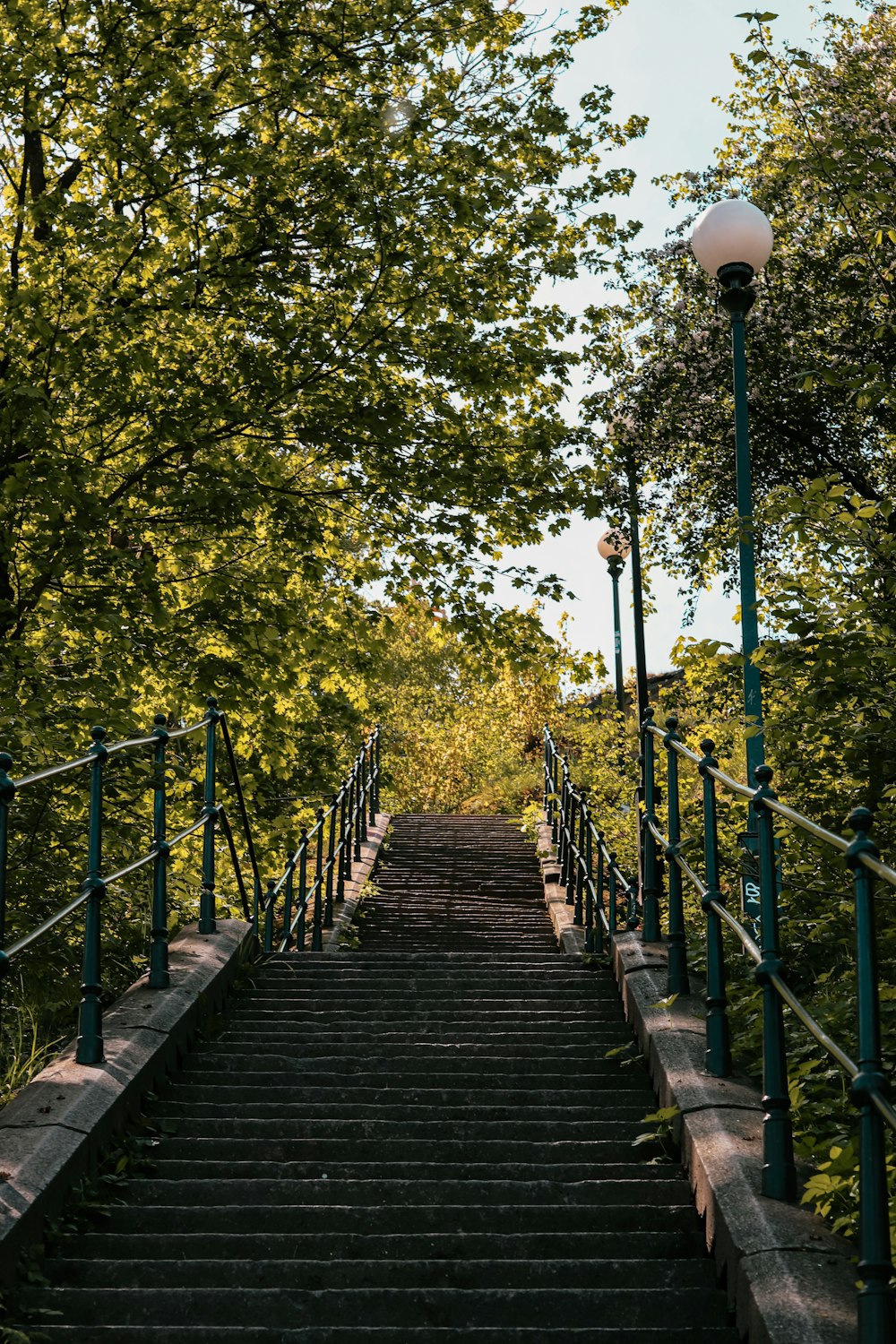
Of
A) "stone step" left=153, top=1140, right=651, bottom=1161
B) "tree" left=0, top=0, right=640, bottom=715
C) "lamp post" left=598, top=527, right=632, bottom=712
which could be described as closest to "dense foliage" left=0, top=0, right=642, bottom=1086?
"tree" left=0, top=0, right=640, bottom=715

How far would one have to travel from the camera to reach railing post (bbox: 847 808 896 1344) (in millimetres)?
2936

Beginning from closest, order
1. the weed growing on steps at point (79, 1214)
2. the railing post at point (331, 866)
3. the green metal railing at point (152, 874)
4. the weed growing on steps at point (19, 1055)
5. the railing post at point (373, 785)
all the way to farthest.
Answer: the weed growing on steps at point (79, 1214), the green metal railing at point (152, 874), the weed growing on steps at point (19, 1055), the railing post at point (331, 866), the railing post at point (373, 785)

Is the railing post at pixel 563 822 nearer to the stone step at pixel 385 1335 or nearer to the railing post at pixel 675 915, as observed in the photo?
the railing post at pixel 675 915

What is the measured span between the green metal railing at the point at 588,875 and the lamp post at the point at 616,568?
3.08m

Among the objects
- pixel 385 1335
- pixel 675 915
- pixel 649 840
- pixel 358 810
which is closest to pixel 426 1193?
pixel 385 1335

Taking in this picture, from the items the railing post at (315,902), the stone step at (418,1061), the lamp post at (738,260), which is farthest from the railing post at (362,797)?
the stone step at (418,1061)

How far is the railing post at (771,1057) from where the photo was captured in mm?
3910

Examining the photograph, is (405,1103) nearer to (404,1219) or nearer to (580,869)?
(404,1219)

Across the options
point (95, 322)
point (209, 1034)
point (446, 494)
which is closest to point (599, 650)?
point (446, 494)

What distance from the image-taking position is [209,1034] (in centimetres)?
672

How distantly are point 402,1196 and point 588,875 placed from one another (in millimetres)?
5615

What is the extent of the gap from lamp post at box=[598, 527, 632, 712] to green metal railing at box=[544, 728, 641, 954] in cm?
308

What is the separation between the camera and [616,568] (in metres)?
20.2

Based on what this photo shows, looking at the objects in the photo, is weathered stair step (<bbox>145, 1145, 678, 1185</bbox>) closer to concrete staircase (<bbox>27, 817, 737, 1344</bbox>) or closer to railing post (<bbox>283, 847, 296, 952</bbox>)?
concrete staircase (<bbox>27, 817, 737, 1344</bbox>)
